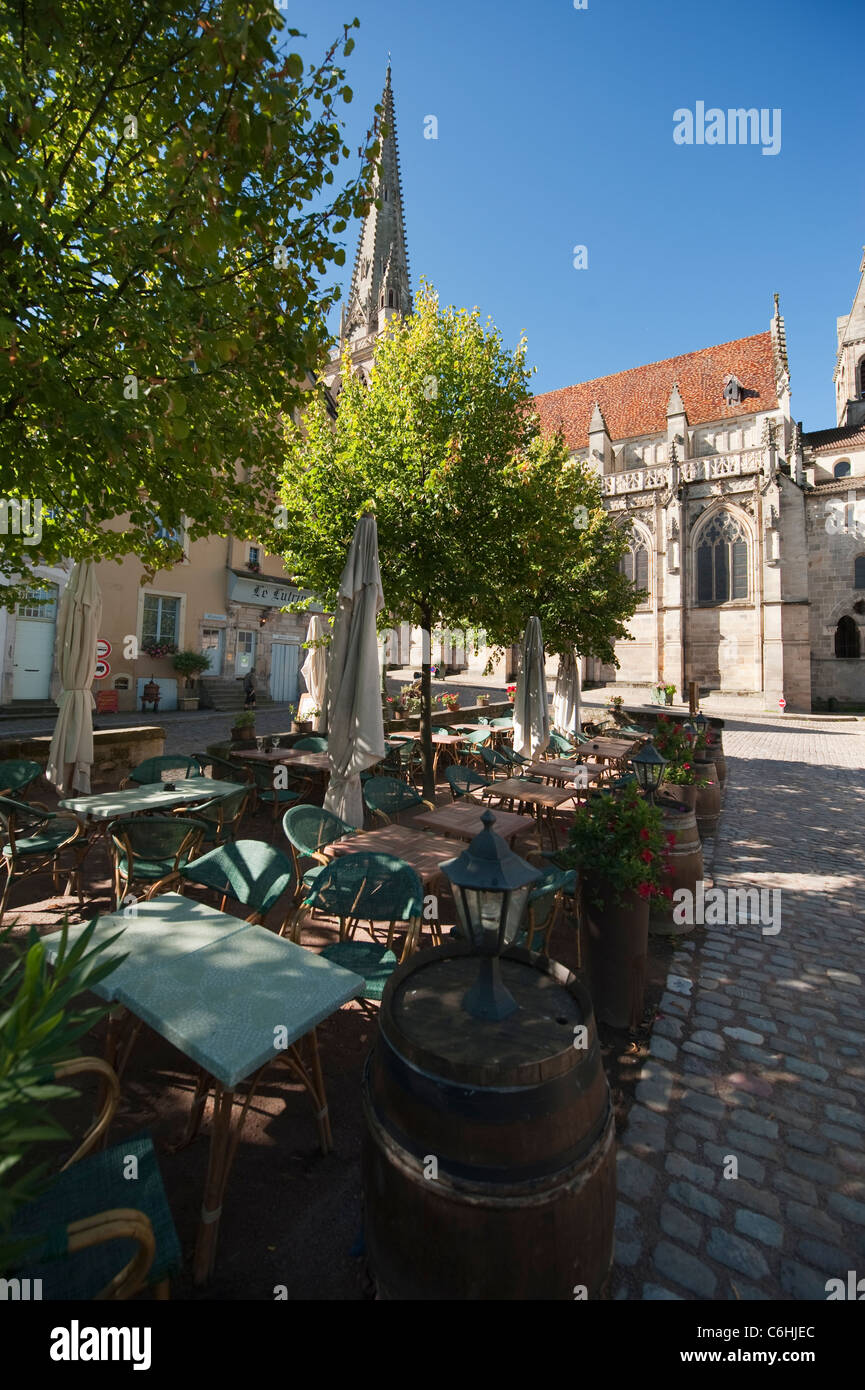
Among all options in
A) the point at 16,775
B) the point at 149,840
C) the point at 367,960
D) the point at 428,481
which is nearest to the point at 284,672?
the point at 428,481

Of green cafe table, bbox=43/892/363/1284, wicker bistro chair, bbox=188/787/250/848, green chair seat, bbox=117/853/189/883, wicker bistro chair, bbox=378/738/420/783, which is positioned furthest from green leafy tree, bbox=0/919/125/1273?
wicker bistro chair, bbox=378/738/420/783

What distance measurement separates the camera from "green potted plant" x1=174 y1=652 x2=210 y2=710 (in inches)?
749

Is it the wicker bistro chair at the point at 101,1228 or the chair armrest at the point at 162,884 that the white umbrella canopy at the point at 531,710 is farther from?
the wicker bistro chair at the point at 101,1228

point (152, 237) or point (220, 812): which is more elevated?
point (152, 237)

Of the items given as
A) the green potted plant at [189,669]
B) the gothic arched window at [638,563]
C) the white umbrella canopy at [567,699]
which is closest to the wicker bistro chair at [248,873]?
the white umbrella canopy at [567,699]

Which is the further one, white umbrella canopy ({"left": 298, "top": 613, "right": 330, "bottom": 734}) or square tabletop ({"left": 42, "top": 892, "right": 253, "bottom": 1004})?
white umbrella canopy ({"left": 298, "top": 613, "right": 330, "bottom": 734})

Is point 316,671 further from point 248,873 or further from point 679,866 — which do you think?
point 248,873

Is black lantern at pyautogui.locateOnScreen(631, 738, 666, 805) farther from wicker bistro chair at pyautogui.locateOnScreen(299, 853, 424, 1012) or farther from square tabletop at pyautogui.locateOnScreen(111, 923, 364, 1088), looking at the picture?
square tabletop at pyautogui.locateOnScreen(111, 923, 364, 1088)

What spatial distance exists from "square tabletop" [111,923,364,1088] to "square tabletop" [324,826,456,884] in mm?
1490

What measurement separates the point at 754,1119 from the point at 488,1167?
2.11 meters

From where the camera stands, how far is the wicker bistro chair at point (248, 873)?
3.11 m

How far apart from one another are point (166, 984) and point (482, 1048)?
1.21 m

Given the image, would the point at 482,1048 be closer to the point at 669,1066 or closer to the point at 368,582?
the point at 669,1066

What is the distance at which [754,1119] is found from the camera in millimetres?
2781
